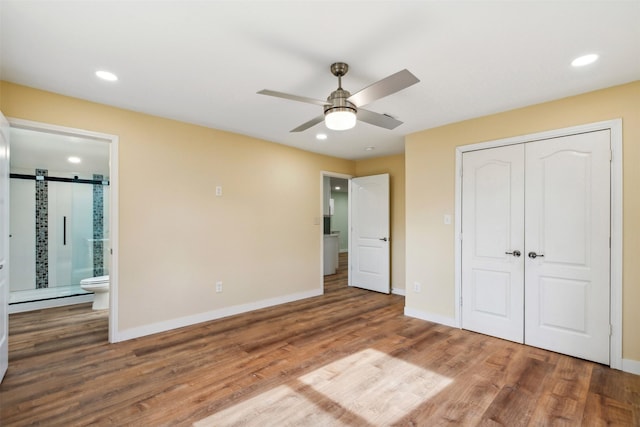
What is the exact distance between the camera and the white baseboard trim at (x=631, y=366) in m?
2.42

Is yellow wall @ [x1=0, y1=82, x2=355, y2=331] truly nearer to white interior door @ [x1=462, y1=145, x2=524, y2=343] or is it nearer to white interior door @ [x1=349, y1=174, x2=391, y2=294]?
white interior door @ [x1=349, y1=174, x2=391, y2=294]

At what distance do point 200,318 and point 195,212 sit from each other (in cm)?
132

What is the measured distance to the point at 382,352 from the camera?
9.24ft

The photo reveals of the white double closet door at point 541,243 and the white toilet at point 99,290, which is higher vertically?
the white double closet door at point 541,243

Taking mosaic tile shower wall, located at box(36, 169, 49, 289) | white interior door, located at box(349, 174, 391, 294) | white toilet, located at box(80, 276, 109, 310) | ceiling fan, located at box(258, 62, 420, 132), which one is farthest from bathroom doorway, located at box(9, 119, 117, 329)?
white interior door, located at box(349, 174, 391, 294)

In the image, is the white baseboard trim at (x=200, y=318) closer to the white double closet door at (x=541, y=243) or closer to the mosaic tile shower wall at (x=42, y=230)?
the white double closet door at (x=541, y=243)

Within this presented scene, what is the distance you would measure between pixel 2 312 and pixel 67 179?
3.39 m

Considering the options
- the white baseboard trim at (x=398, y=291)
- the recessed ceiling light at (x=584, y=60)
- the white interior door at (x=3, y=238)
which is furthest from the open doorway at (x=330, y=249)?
the white interior door at (x=3, y=238)

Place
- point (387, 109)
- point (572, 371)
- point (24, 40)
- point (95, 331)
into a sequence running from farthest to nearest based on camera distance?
point (95, 331)
point (387, 109)
point (572, 371)
point (24, 40)

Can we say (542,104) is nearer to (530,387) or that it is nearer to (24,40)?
(530,387)

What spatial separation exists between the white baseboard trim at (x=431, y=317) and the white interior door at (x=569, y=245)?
0.76 meters

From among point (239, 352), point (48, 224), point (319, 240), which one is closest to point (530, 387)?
point (239, 352)

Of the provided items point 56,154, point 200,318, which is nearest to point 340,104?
point 200,318

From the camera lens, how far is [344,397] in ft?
6.91
